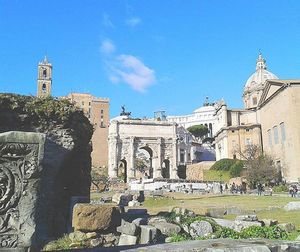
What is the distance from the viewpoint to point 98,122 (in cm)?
11725

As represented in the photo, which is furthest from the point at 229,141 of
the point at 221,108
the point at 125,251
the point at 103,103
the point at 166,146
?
the point at 125,251

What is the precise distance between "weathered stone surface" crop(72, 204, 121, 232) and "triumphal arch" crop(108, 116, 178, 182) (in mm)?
55173

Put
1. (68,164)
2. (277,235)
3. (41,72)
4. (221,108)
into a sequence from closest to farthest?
(277,235), (68,164), (221,108), (41,72)

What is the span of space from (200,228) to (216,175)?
177 feet

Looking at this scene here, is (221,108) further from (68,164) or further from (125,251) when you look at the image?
(125,251)

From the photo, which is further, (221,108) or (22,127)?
(221,108)

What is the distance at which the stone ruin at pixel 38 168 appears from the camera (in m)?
3.57

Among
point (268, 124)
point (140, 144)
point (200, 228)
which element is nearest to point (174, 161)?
point (140, 144)

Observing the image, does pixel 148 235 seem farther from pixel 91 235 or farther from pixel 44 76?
pixel 44 76

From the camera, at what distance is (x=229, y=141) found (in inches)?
2844

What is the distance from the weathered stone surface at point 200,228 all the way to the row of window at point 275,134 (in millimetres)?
46800

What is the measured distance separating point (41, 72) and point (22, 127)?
11670 cm

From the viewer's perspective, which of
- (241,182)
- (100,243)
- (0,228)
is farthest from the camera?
(241,182)

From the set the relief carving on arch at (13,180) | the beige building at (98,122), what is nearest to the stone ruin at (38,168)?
the relief carving on arch at (13,180)
